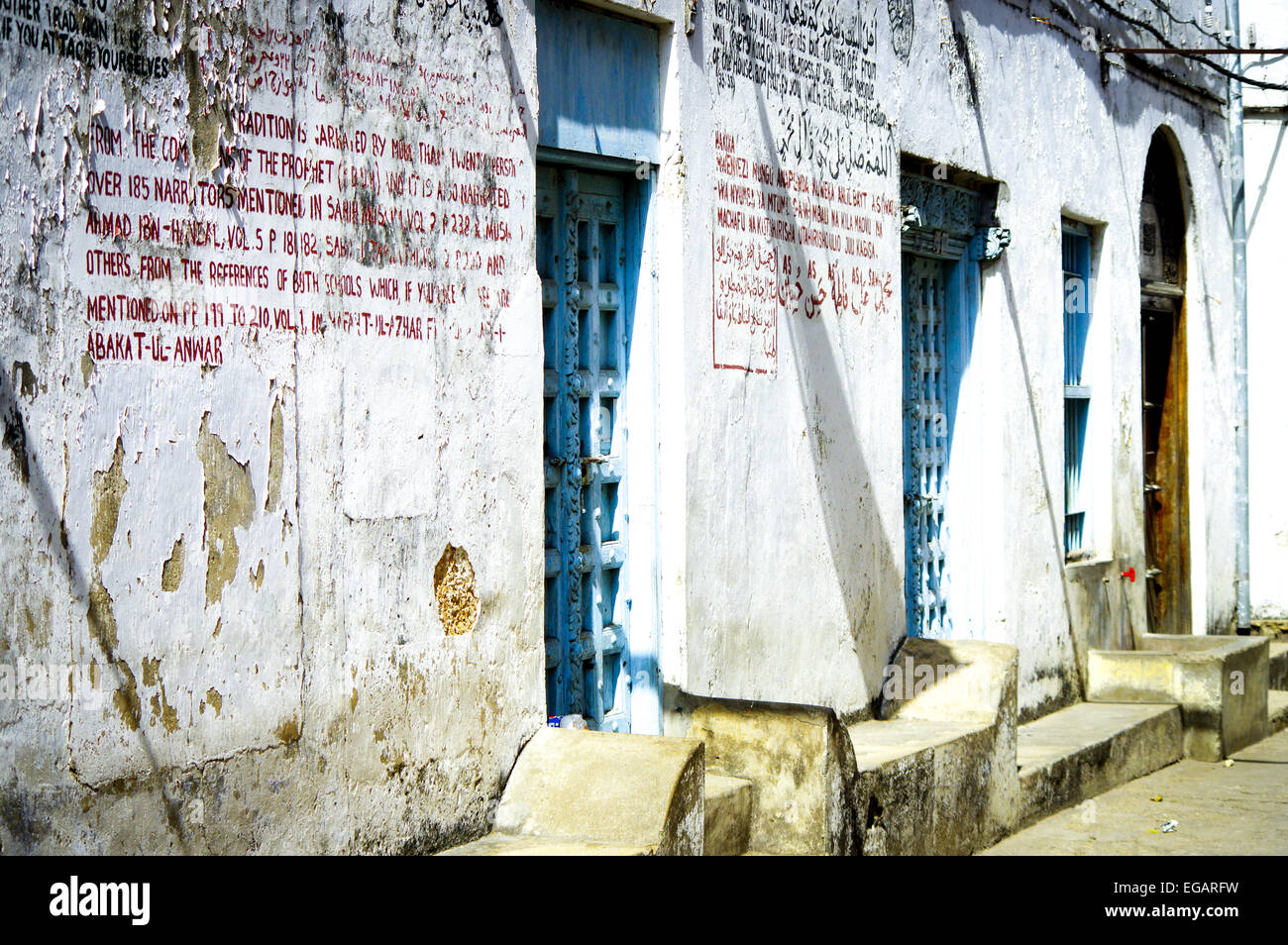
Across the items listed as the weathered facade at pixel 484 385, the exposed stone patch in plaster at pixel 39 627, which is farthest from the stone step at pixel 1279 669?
the exposed stone patch in plaster at pixel 39 627

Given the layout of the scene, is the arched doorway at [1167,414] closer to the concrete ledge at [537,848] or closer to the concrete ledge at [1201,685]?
the concrete ledge at [1201,685]

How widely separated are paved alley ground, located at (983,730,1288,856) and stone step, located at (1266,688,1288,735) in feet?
2.90

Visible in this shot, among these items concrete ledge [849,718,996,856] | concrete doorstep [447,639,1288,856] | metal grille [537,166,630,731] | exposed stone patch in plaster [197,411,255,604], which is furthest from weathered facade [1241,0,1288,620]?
exposed stone patch in plaster [197,411,255,604]

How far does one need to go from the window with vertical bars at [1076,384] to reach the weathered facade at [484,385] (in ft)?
2.15

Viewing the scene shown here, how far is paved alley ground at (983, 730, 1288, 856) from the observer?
256 inches

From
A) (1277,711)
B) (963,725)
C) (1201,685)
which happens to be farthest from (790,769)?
(1277,711)

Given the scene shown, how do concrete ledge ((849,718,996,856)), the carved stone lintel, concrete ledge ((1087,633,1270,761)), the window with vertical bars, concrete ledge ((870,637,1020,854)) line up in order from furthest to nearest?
the window with vertical bars
concrete ledge ((1087,633,1270,761))
the carved stone lintel
concrete ledge ((870,637,1020,854))
concrete ledge ((849,718,996,856))

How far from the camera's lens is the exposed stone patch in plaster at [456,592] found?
4457 mm

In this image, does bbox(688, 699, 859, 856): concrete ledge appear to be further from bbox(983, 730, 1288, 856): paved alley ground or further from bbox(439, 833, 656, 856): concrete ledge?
bbox(983, 730, 1288, 856): paved alley ground

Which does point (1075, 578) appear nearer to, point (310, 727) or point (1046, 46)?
point (1046, 46)

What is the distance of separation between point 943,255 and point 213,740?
5.01 metres

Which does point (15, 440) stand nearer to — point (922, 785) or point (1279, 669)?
point (922, 785)

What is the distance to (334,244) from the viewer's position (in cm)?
412

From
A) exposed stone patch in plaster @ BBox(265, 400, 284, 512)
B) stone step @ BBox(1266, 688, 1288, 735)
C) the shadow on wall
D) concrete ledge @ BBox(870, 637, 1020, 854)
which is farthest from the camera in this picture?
stone step @ BBox(1266, 688, 1288, 735)
